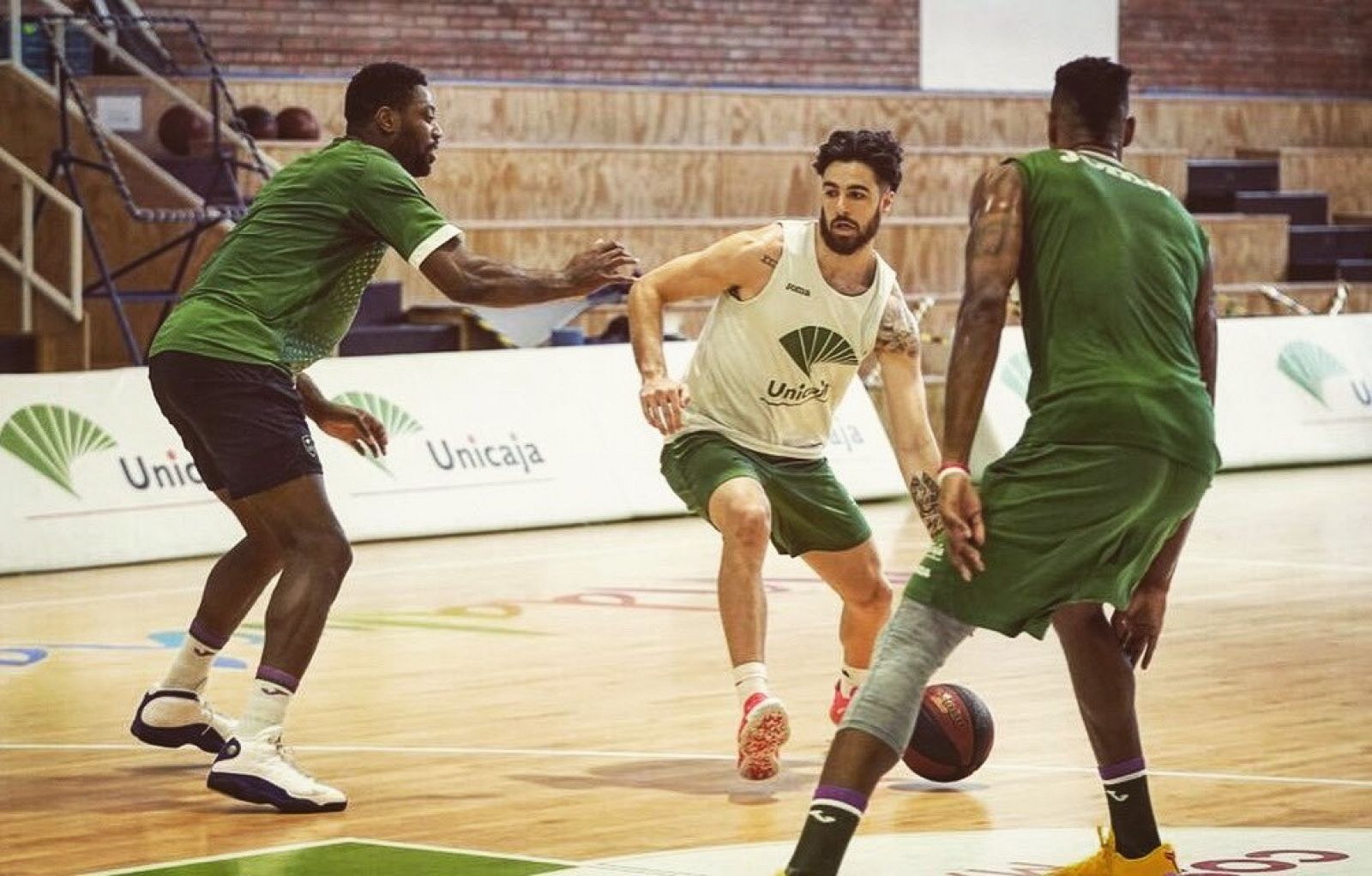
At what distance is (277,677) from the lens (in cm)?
649

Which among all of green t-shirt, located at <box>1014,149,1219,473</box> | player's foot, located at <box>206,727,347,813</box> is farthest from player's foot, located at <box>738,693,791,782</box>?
green t-shirt, located at <box>1014,149,1219,473</box>

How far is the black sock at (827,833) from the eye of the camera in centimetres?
483

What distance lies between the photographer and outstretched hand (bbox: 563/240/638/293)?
6.34 metres

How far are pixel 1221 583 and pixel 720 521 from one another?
4.78 m

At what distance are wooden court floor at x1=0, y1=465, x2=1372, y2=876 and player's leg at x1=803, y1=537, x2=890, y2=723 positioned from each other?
306 millimetres

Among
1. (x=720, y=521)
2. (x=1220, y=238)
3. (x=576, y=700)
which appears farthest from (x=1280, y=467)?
(x=720, y=521)

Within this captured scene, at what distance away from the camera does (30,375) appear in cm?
1190

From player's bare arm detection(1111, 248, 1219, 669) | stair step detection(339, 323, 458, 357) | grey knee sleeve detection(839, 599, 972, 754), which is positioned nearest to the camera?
grey knee sleeve detection(839, 599, 972, 754)

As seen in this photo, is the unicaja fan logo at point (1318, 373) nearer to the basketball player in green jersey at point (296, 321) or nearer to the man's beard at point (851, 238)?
the man's beard at point (851, 238)

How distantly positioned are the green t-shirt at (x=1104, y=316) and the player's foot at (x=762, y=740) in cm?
168

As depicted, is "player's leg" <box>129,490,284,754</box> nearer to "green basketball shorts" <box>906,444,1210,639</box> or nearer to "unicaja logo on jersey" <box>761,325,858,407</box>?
"unicaja logo on jersey" <box>761,325,858,407</box>

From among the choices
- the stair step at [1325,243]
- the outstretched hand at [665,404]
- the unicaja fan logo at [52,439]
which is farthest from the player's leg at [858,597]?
the stair step at [1325,243]

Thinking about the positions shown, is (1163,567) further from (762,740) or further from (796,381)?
(796,381)

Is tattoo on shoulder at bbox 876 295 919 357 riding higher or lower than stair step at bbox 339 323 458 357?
higher
